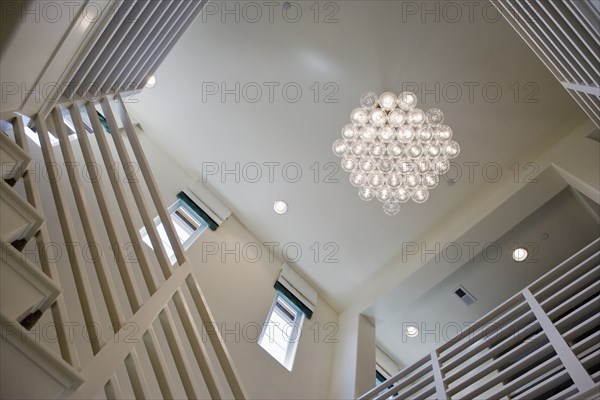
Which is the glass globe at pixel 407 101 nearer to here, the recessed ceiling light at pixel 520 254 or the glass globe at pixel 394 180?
the glass globe at pixel 394 180

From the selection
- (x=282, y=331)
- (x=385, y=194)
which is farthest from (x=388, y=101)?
(x=282, y=331)

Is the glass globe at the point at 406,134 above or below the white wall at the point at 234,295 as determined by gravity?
above

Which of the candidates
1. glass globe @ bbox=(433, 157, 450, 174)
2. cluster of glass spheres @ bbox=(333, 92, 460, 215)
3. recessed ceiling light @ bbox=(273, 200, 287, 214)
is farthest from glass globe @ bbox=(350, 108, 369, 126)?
recessed ceiling light @ bbox=(273, 200, 287, 214)

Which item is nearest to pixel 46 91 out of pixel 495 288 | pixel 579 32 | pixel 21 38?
pixel 21 38

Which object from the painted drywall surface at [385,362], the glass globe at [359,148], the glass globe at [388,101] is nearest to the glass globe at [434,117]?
the glass globe at [388,101]

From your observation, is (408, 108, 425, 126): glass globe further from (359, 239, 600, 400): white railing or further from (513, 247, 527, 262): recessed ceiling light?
(513, 247, 527, 262): recessed ceiling light

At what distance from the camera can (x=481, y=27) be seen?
4340 millimetres

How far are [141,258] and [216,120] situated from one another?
10.9 feet

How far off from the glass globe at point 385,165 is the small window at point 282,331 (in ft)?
7.40

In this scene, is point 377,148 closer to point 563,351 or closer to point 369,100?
point 369,100

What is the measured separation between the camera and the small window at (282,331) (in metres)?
4.96

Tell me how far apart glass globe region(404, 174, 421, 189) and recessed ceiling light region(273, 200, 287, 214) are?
2.05 m

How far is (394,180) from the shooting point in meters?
4.05

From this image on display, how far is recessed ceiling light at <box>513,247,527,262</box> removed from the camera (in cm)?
532
